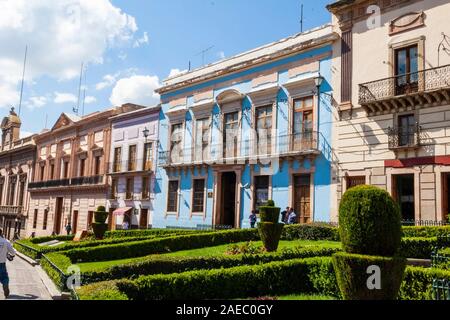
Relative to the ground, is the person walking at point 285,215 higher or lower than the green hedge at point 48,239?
higher

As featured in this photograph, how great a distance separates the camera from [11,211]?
50.8m

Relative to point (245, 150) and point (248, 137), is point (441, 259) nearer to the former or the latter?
point (245, 150)

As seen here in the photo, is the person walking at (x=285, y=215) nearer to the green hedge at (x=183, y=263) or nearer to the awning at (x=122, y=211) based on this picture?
the green hedge at (x=183, y=263)

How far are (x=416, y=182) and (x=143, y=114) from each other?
2046 cm

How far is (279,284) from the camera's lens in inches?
419

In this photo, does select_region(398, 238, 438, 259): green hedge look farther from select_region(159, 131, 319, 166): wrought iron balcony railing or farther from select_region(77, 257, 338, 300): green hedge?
select_region(159, 131, 319, 166): wrought iron balcony railing

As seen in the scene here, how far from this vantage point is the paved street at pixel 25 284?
34.1 ft

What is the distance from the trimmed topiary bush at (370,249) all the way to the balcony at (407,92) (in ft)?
38.1

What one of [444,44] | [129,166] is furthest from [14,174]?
[444,44]

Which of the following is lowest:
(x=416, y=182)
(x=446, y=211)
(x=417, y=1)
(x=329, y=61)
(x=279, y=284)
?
(x=279, y=284)

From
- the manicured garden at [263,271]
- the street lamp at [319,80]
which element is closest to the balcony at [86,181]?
the manicured garden at [263,271]
